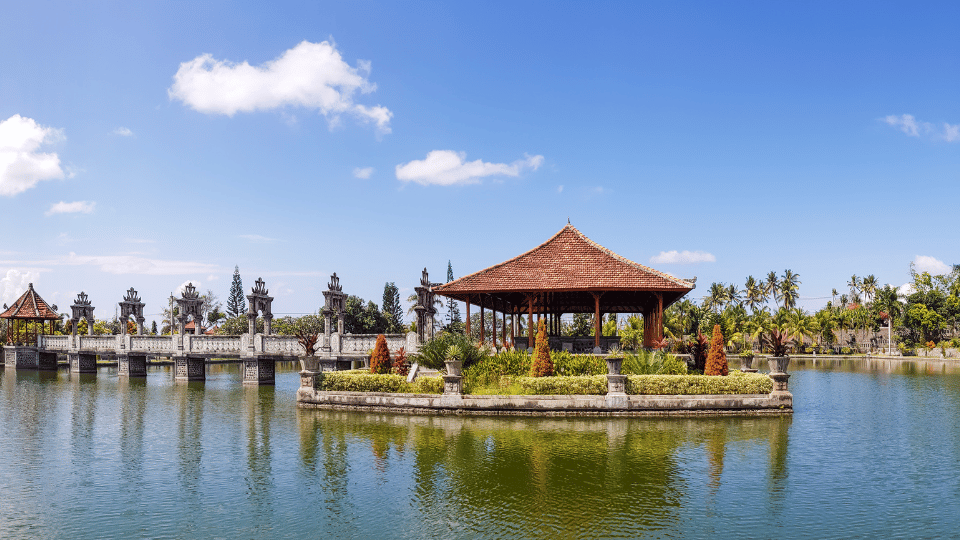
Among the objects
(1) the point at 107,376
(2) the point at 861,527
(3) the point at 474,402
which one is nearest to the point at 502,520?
(2) the point at 861,527

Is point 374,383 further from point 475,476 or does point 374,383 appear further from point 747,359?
point 747,359

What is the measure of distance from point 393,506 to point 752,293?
94273 mm

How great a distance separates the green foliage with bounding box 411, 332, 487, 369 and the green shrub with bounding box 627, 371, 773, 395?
6623 mm

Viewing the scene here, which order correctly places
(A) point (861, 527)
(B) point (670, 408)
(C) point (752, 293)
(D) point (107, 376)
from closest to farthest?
(A) point (861, 527) < (B) point (670, 408) < (D) point (107, 376) < (C) point (752, 293)

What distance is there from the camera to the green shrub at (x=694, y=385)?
23969mm

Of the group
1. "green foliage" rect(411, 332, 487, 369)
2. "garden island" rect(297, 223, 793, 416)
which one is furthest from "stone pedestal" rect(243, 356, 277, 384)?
"green foliage" rect(411, 332, 487, 369)

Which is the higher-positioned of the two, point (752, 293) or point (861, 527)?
point (752, 293)

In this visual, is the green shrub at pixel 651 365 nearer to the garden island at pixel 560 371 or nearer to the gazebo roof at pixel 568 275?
the garden island at pixel 560 371

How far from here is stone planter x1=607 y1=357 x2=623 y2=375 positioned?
23922 mm

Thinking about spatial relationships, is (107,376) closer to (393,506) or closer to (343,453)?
(343,453)

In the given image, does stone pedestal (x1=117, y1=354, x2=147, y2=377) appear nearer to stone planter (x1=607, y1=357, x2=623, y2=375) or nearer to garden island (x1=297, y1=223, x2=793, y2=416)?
garden island (x1=297, y1=223, x2=793, y2=416)

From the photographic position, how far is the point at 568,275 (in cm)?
2958

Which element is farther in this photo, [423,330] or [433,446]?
[423,330]

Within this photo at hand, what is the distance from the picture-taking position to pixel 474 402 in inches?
958
